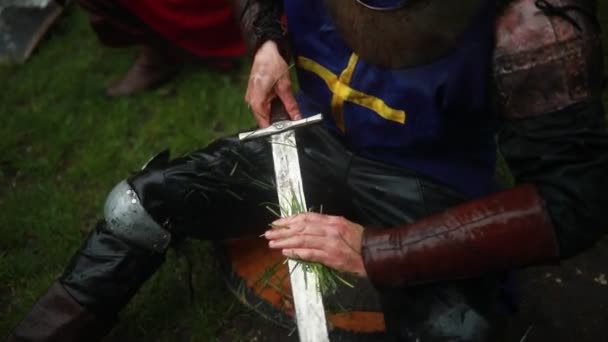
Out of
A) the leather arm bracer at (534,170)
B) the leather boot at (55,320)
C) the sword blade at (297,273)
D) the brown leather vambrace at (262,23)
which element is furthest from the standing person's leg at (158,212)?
the leather arm bracer at (534,170)

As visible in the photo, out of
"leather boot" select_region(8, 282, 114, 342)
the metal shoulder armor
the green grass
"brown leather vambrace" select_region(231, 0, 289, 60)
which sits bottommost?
the green grass

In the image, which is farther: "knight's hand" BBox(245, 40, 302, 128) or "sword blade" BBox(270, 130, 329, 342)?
"knight's hand" BBox(245, 40, 302, 128)

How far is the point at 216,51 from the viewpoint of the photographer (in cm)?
364

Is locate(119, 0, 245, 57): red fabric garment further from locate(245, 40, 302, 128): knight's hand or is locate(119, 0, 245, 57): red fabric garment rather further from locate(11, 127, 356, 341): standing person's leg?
locate(11, 127, 356, 341): standing person's leg

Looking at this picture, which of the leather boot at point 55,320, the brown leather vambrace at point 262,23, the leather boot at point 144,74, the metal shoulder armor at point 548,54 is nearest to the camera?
the metal shoulder armor at point 548,54

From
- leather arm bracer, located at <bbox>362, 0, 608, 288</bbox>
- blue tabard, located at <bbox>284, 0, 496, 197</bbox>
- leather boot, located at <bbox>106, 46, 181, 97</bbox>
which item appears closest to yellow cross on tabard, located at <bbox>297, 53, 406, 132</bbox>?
blue tabard, located at <bbox>284, 0, 496, 197</bbox>

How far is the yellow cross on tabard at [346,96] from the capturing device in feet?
5.79

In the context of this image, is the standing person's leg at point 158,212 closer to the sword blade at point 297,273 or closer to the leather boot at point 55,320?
the leather boot at point 55,320

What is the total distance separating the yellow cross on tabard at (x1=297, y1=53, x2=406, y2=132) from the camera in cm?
177

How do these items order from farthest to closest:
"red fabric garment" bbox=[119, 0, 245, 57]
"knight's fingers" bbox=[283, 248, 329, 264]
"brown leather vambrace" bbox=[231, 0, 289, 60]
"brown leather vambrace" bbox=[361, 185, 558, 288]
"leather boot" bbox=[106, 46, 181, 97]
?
"leather boot" bbox=[106, 46, 181, 97]
"red fabric garment" bbox=[119, 0, 245, 57]
"brown leather vambrace" bbox=[231, 0, 289, 60]
"knight's fingers" bbox=[283, 248, 329, 264]
"brown leather vambrace" bbox=[361, 185, 558, 288]

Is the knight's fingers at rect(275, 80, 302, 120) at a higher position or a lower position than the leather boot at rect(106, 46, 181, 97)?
higher

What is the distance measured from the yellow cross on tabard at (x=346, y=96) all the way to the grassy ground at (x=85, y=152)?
3.52 feet

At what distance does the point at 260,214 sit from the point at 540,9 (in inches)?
49.5

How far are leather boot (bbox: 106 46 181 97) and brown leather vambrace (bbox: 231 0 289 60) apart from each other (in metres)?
1.59
